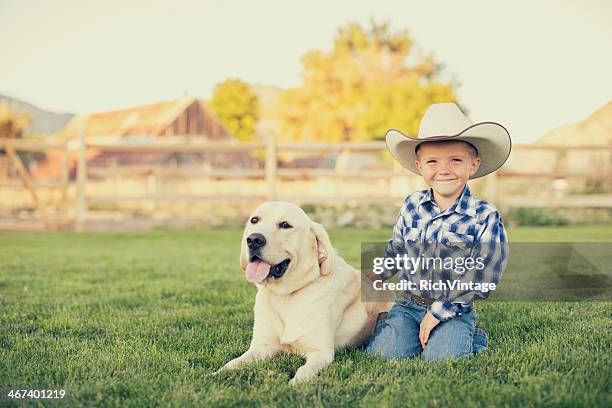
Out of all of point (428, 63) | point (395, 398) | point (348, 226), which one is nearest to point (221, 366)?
point (395, 398)

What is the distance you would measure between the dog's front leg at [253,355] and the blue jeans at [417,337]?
0.49m

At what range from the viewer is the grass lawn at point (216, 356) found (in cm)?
221

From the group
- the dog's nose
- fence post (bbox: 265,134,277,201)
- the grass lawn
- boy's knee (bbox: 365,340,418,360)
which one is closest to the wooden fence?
fence post (bbox: 265,134,277,201)

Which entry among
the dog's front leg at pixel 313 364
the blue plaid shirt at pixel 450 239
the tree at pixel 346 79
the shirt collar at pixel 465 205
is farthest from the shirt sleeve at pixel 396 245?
the tree at pixel 346 79

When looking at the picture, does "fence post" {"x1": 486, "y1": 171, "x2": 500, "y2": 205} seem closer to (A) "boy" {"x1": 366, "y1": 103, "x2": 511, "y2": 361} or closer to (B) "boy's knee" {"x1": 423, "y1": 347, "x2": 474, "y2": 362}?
(A) "boy" {"x1": 366, "y1": 103, "x2": 511, "y2": 361}

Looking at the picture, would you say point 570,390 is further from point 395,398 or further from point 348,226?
point 348,226

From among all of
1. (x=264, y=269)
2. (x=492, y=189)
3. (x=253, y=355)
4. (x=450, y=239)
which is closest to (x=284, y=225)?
(x=264, y=269)

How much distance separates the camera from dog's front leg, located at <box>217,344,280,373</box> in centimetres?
264

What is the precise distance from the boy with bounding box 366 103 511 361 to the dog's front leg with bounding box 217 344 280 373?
0.51 meters

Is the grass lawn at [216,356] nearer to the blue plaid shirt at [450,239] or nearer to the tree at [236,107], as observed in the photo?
the blue plaid shirt at [450,239]

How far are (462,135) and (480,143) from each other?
0.18 m

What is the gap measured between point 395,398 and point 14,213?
39.6 ft

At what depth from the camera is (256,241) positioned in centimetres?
272

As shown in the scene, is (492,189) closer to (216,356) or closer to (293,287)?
(293,287)
